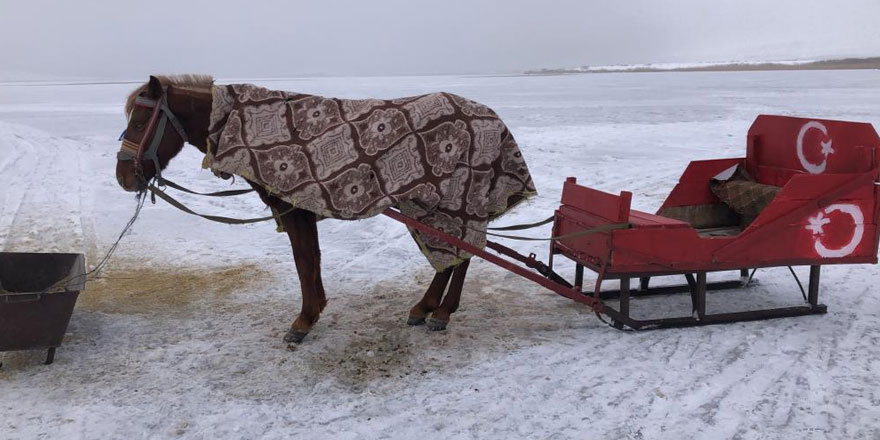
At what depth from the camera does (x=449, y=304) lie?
4746 mm

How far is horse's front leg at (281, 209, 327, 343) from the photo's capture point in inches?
175

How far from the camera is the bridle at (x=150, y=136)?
13.7 feet

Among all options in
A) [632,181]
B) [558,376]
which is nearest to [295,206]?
[558,376]

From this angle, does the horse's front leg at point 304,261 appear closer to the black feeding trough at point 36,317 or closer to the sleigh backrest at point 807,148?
the black feeding trough at point 36,317

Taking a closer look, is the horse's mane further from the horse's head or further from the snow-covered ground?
the snow-covered ground

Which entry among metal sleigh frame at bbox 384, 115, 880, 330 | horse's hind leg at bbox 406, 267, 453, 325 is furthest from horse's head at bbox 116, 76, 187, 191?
horse's hind leg at bbox 406, 267, 453, 325

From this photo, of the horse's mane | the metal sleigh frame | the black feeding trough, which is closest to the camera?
the black feeding trough

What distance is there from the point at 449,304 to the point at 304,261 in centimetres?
106

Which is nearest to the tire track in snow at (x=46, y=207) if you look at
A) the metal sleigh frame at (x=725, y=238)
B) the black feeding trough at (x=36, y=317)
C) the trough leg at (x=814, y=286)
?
the black feeding trough at (x=36, y=317)

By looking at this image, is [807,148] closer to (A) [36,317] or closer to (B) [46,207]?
(A) [36,317]

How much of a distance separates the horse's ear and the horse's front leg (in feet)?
3.58

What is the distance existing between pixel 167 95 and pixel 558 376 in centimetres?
297

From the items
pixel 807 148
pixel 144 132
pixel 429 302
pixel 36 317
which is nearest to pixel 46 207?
pixel 36 317

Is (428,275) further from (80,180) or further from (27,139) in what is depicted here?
(27,139)
